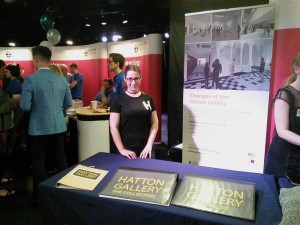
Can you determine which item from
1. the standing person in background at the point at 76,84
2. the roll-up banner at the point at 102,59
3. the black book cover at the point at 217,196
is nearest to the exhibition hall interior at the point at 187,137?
the black book cover at the point at 217,196

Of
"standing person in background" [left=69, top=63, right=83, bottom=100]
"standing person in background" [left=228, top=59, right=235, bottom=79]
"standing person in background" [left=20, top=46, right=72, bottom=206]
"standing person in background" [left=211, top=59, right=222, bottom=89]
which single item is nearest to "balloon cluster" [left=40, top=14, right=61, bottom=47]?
"standing person in background" [left=69, top=63, right=83, bottom=100]

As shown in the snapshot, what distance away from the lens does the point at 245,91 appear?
2131 mm

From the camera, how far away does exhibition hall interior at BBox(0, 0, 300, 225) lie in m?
1.11

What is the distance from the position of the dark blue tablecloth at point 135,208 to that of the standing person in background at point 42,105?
1.20 meters

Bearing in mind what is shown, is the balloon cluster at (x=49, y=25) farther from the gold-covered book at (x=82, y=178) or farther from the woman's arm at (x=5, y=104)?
the gold-covered book at (x=82, y=178)

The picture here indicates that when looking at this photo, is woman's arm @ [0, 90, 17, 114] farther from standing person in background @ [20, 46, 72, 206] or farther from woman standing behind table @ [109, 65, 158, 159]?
woman standing behind table @ [109, 65, 158, 159]

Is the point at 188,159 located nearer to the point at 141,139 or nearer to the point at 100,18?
the point at 141,139

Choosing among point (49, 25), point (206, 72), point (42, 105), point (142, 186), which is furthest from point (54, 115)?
point (49, 25)

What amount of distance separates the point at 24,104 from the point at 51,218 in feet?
4.43

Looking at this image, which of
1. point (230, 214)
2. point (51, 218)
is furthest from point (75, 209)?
point (230, 214)

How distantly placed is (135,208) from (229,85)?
147cm

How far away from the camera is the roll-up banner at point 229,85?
2.05 meters

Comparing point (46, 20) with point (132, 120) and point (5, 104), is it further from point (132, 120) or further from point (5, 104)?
point (132, 120)

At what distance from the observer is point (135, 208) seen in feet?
3.56
